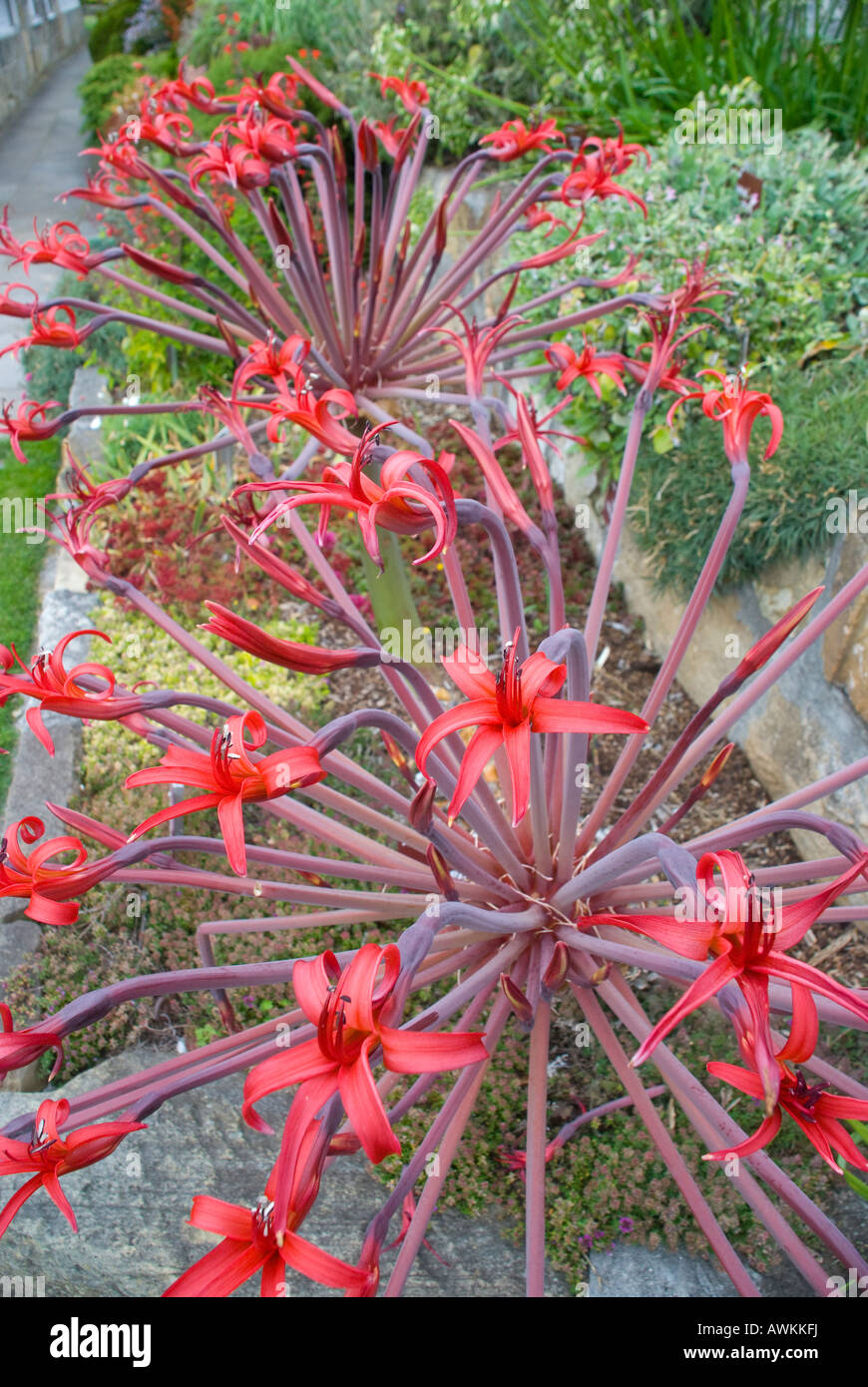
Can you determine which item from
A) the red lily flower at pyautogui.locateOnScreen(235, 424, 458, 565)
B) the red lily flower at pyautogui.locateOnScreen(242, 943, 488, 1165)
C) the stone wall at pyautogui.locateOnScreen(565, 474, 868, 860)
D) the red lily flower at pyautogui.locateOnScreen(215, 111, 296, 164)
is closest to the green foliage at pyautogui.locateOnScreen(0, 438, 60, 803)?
the red lily flower at pyautogui.locateOnScreen(215, 111, 296, 164)

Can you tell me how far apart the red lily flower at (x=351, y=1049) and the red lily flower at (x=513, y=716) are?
0.26 metres

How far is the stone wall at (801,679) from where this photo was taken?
3.15 metres

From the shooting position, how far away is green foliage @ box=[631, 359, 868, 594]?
11.1 feet

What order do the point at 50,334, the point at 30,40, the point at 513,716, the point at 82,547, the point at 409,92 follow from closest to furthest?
the point at 513,716 < the point at 82,547 < the point at 50,334 < the point at 409,92 < the point at 30,40

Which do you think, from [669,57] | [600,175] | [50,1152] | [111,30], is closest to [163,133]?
[600,175]

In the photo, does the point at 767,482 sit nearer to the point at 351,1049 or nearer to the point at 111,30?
the point at 351,1049

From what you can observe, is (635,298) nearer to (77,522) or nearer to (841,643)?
(841,643)

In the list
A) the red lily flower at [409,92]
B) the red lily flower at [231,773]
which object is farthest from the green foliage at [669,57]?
the red lily flower at [231,773]

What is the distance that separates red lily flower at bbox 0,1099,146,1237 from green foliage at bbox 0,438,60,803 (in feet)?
9.58

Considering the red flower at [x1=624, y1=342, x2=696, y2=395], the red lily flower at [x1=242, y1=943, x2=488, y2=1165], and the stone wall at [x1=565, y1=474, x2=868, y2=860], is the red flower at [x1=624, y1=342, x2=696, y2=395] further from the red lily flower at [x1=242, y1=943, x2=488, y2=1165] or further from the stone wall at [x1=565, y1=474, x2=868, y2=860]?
the red lily flower at [x1=242, y1=943, x2=488, y2=1165]

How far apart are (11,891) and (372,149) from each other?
2.69m

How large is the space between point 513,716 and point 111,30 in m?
15.2

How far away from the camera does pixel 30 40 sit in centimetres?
1338

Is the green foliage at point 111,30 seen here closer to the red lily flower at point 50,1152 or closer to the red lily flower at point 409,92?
the red lily flower at point 409,92
